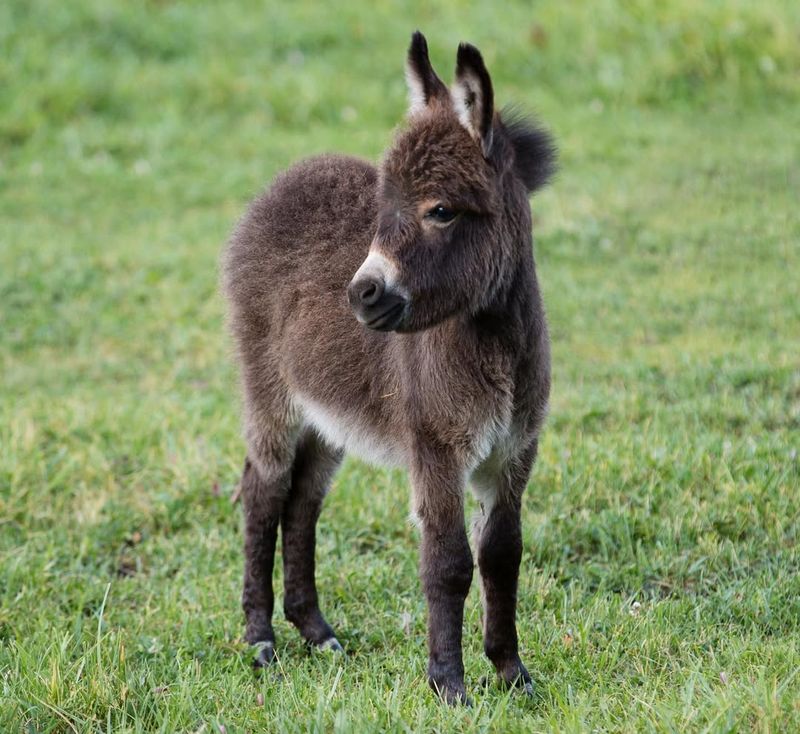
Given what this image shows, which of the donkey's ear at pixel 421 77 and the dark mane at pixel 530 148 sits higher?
the donkey's ear at pixel 421 77

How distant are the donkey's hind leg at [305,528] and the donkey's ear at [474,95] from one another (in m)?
1.74

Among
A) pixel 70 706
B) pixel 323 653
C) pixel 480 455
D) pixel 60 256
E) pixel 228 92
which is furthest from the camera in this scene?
pixel 228 92

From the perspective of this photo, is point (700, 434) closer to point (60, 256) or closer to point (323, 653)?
point (323, 653)

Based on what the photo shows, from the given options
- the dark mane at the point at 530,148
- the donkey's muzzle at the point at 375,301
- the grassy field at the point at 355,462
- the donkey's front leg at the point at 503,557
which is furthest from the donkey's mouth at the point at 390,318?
the grassy field at the point at 355,462

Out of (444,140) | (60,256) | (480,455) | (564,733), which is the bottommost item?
(60,256)

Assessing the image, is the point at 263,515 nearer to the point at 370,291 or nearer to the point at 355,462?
the point at 355,462

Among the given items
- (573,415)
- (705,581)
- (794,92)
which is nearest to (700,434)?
(573,415)

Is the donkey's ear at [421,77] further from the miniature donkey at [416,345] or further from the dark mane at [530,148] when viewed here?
the dark mane at [530,148]

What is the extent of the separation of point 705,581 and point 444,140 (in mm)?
2321

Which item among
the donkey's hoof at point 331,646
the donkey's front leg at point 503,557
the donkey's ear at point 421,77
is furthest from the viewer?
the donkey's hoof at point 331,646

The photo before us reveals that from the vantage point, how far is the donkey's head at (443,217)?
381 centimetres

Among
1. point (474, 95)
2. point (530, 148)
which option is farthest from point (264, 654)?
point (474, 95)

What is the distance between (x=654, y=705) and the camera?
3611mm

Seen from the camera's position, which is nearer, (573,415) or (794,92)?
A: (573,415)
